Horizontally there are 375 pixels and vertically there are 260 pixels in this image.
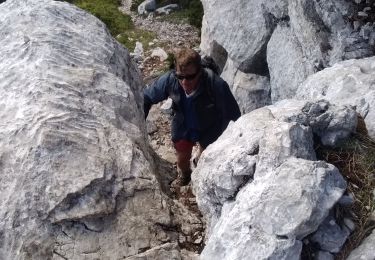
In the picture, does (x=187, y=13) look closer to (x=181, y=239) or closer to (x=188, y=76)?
(x=188, y=76)

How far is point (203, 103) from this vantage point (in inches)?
301

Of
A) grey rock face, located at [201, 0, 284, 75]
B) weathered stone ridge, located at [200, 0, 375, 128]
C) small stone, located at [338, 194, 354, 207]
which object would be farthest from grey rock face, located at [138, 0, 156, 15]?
small stone, located at [338, 194, 354, 207]

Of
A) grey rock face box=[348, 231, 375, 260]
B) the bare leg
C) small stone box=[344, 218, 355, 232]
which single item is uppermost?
small stone box=[344, 218, 355, 232]

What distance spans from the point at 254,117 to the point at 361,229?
1.85 metres

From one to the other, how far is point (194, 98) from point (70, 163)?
2.54 metres

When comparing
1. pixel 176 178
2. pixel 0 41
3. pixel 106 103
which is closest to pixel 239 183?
pixel 106 103

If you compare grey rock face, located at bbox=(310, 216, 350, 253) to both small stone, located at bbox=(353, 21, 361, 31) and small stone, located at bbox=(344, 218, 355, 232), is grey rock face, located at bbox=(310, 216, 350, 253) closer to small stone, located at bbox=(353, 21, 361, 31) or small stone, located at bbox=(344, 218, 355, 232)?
small stone, located at bbox=(344, 218, 355, 232)

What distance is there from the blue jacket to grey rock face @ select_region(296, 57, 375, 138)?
1143 mm

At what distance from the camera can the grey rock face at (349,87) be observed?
5.68 m

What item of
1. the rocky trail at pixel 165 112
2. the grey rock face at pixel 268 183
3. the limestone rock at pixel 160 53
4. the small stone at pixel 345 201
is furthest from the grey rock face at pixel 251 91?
the small stone at pixel 345 201

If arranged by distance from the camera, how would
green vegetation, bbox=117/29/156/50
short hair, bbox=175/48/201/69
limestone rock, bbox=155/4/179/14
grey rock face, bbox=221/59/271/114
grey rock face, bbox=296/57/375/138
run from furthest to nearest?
1. limestone rock, bbox=155/4/179/14
2. green vegetation, bbox=117/29/156/50
3. grey rock face, bbox=221/59/271/114
4. short hair, bbox=175/48/201/69
5. grey rock face, bbox=296/57/375/138

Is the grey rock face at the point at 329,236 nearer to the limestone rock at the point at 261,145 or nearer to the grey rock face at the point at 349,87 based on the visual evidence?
the limestone rock at the point at 261,145

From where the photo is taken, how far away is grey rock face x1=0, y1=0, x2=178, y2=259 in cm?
533

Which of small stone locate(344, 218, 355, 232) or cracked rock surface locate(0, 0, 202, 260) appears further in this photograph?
cracked rock surface locate(0, 0, 202, 260)
